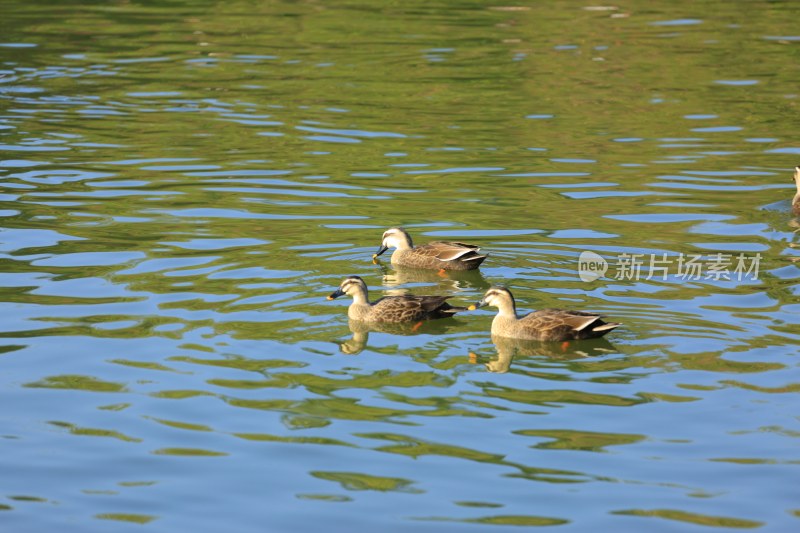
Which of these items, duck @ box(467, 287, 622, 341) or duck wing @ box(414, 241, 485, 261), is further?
duck wing @ box(414, 241, 485, 261)

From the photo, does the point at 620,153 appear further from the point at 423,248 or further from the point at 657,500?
the point at 657,500

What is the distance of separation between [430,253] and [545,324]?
3.43m

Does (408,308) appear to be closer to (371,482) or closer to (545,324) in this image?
(545,324)

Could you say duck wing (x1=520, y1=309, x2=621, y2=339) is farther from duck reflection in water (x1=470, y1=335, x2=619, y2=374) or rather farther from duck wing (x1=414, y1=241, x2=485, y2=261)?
duck wing (x1=414, y1=241, x2=485, y2=261)

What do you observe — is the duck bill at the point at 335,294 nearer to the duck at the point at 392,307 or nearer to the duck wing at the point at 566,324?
the duck at the point at 392,307

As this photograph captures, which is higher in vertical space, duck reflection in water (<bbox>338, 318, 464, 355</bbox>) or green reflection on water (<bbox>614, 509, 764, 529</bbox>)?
duck reflection in water (<bbox>338, 318, 464, 355</bbox>)

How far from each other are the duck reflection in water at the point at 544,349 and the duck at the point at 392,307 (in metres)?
0.94

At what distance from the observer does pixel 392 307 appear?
12953mm

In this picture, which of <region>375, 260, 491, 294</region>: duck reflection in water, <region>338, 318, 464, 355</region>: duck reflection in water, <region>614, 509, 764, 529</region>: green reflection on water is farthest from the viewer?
<region>375, 260, 491, 294</region>: duck reflection in water

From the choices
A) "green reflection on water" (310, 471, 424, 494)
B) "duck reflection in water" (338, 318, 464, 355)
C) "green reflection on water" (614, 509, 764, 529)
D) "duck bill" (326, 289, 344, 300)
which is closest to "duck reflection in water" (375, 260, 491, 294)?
"duck reflection in water" (338, 318, 464, 355)

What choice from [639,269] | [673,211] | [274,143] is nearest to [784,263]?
[639,269]

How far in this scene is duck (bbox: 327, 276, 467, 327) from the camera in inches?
508

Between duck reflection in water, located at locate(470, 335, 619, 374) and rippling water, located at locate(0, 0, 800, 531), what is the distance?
3cm

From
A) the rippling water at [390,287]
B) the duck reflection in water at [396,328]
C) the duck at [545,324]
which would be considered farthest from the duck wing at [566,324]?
the duck reflection in water at [396,328]
